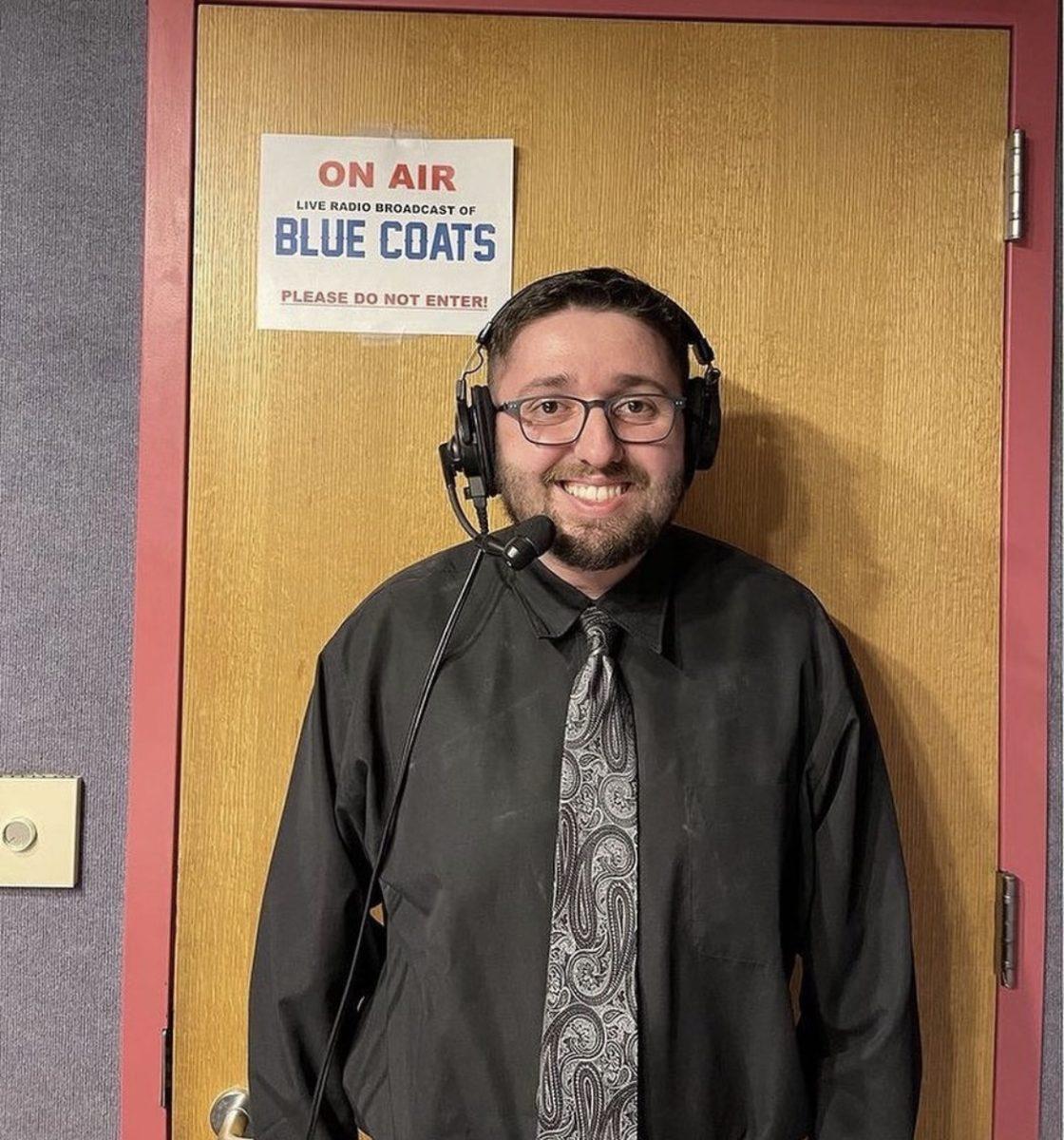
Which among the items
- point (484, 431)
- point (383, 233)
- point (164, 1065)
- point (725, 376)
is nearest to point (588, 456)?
point (484, 431)

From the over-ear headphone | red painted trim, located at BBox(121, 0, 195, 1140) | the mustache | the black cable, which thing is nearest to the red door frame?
red painted trim, located at BBox(121, 0, 195, 1140)

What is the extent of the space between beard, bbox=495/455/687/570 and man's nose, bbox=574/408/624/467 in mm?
14

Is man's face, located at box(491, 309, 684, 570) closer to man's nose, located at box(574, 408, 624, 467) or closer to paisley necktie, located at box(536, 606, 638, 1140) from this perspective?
man's nose, located at box(574, 408, 624, 467)

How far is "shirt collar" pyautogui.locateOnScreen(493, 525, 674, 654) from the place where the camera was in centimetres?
112

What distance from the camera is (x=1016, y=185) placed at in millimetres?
1291

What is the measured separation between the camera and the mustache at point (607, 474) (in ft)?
3.51

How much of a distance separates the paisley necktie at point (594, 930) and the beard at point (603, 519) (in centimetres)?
10

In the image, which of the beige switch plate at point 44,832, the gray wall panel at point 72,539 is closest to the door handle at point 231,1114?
the gray wall panel at point 72,539

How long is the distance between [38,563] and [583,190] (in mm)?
774

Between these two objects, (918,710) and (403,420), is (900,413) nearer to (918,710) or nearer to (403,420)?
(918,710)

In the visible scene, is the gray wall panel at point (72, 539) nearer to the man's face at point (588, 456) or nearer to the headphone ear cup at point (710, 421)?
the man's face at point (588, 456)

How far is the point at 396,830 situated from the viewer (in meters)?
1.13

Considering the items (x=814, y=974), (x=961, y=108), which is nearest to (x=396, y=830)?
(x=814, y=974)

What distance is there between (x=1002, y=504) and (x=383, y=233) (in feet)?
2.62
